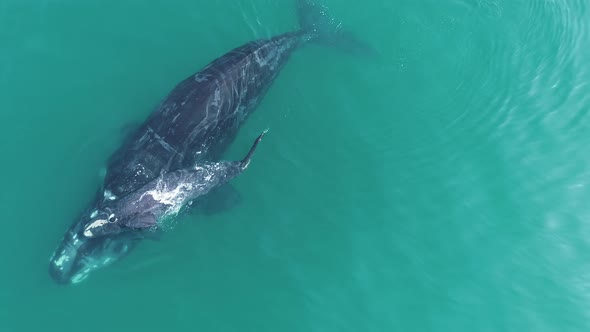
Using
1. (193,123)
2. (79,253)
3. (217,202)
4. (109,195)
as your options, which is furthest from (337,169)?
(79,253)

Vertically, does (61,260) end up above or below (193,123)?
below

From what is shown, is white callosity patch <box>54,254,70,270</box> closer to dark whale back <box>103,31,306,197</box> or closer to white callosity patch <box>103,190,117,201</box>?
white callosity patch <box>103,190,117,201</box>

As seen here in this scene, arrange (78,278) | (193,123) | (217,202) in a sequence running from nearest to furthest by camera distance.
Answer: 1. (78,278)
2. (193,123)
3. (217,202)

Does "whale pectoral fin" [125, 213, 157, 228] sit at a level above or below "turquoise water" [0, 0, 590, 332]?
below

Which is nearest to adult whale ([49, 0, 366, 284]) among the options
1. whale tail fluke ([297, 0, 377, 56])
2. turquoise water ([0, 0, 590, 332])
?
turquoise water ([0, 0, 590, 332])

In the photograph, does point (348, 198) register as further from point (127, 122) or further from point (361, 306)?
point (127, 122)

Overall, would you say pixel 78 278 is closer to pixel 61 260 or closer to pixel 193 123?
pixel 61 260
